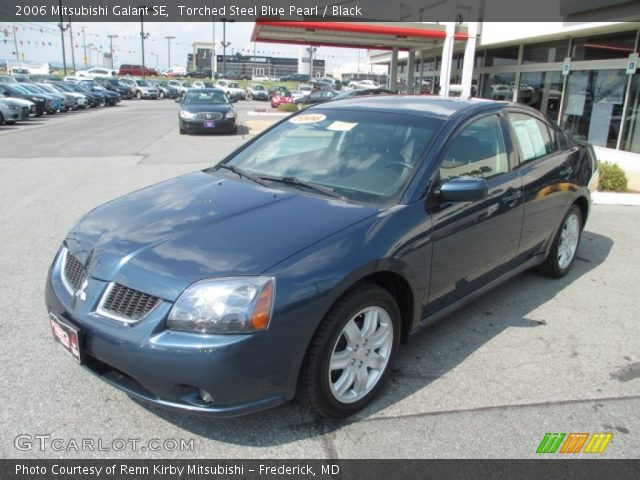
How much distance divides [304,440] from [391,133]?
6.66ft

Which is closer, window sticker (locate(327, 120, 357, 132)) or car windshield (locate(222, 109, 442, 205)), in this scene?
car windshield (locate(222, 109, 442, 205))

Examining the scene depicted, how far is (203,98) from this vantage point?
19047mm

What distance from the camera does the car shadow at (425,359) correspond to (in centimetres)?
283

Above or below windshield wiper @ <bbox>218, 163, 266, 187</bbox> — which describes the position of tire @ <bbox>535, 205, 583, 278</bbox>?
below

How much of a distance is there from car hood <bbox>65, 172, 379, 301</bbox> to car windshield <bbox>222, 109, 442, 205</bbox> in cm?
27

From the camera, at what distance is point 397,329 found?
3.16 metres

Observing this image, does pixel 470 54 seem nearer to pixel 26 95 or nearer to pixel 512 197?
pixel 512 197

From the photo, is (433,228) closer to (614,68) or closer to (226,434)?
(226,434)

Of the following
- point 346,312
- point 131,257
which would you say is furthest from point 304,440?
point 131,257

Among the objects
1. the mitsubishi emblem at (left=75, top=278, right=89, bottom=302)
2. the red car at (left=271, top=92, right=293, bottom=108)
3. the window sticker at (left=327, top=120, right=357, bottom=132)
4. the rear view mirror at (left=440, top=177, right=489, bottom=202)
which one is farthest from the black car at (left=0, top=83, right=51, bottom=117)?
the rear view mirror at (left=440, top=177, right=489, bottom=202)

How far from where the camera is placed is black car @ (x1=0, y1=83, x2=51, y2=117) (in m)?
24.4

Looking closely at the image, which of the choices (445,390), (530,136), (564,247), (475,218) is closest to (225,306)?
(445,390)

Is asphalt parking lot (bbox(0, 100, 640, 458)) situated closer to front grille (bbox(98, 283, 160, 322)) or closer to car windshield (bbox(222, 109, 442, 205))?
front grille (bbox(98, 283, 160, 322))

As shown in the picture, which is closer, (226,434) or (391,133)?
(226,434)
